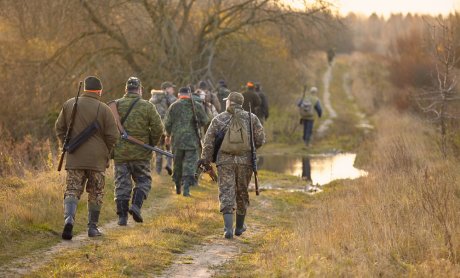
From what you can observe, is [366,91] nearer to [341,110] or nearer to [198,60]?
[341,110]

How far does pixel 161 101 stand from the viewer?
1582cm

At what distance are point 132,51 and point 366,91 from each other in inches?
1161

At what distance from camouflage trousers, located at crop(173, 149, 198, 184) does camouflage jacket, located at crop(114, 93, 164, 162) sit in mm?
2992

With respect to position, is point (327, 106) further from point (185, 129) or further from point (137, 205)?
point (137, 205)

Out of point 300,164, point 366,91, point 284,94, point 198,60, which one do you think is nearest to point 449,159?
point 300,164

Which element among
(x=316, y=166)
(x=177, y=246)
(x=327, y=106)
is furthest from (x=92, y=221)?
(x=327, y=106)

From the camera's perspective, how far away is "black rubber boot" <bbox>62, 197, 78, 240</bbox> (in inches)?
357

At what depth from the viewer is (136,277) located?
7.40 m

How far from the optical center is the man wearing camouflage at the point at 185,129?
13664 millimetres

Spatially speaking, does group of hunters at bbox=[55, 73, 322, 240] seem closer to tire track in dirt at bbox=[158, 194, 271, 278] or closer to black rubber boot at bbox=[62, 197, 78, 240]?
black rubber boot at bbox=[62, 197, 78, 240]

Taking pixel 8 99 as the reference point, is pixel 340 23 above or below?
above

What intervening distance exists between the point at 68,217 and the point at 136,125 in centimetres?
208

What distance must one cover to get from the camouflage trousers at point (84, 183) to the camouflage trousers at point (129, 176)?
3.80ft

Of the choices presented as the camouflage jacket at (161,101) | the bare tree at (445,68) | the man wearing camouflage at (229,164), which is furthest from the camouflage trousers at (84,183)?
the bare tree at (445,68)
